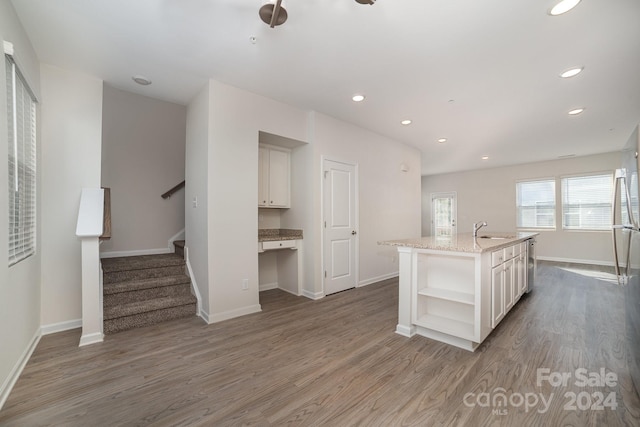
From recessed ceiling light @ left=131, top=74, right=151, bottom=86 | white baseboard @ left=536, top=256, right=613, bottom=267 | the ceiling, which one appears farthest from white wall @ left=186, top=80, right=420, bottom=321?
white baseboard @ left=536, top=256, right=613, bottom=267

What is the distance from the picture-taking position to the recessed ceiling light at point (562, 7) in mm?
1860

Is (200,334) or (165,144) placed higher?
(165,144)

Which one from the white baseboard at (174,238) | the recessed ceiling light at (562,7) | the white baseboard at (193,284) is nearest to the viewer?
the recessed ceiling light at (562,7)

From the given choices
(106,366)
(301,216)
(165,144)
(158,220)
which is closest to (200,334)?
(106,366)

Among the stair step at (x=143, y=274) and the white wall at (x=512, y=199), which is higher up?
the white wall at (x=512, y=199)

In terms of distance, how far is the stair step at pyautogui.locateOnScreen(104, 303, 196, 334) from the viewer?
273cm

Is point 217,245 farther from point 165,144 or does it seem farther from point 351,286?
point 165,144

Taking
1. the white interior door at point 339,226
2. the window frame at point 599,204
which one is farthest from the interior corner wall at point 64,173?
the window frame at point 599,204

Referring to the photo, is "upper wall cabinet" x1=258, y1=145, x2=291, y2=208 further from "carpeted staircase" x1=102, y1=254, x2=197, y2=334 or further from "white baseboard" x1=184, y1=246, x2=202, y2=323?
→ "carpeted staircase" x1=102, y1=254, x2=197, y2=334

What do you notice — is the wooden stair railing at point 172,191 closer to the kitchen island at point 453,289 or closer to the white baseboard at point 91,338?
the white baseboard at point 91,338

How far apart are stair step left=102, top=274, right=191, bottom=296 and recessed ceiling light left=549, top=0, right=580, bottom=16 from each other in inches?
170

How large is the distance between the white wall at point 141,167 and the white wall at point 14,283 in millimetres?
1775

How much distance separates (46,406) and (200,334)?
114 cm

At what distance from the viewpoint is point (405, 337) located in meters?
2.63
